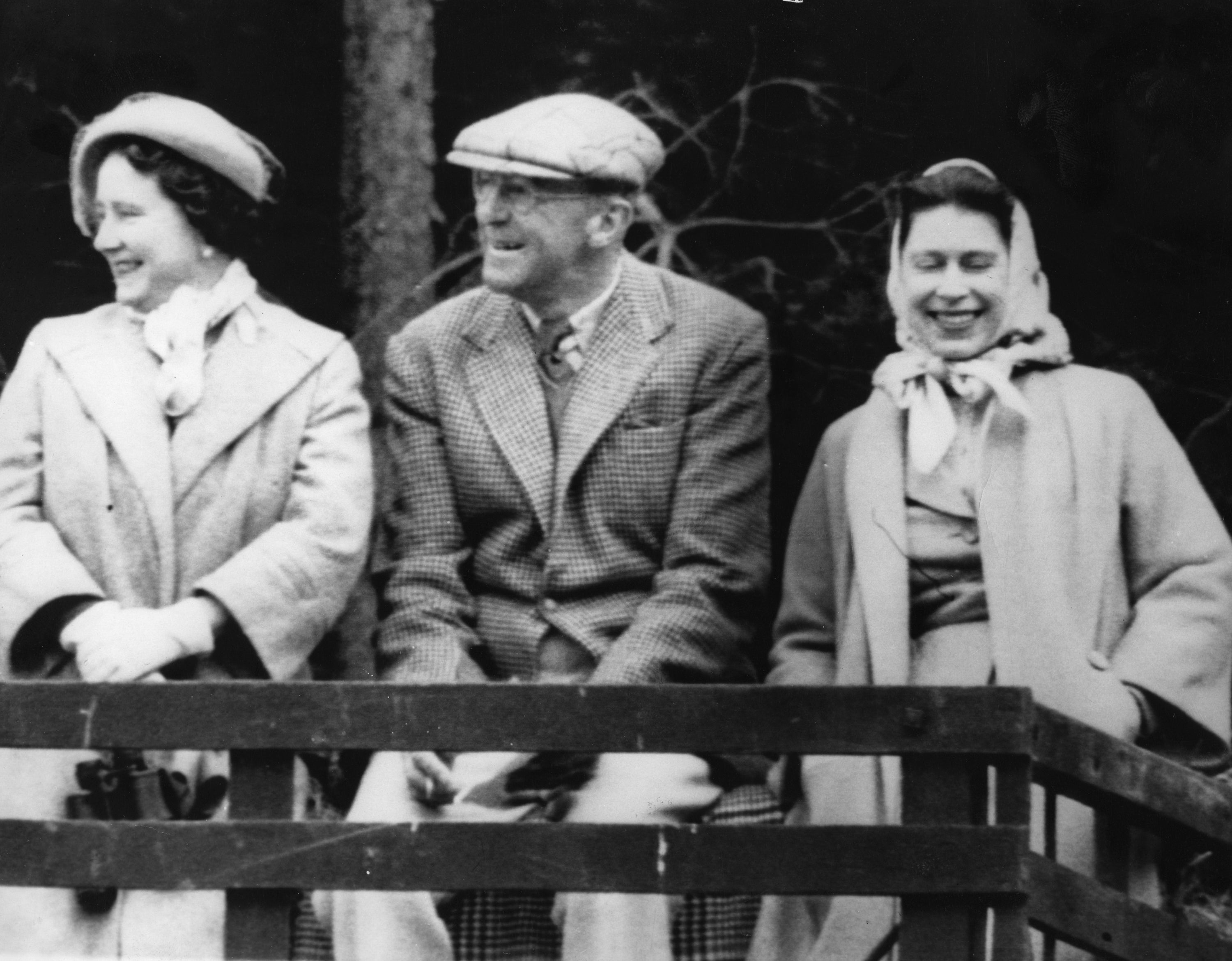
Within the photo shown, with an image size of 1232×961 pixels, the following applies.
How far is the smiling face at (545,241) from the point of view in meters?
7.15

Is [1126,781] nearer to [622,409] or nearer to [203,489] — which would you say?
[622,409]

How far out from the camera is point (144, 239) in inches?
285

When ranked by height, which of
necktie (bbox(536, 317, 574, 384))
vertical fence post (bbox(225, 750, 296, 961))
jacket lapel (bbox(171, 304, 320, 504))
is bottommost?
vertical fence post (bbox(225, 750, 296, 961))

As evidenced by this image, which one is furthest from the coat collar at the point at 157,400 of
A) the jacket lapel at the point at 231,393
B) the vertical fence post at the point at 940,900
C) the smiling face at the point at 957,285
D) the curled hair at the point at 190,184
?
the vertical fence post at the point at 940,900

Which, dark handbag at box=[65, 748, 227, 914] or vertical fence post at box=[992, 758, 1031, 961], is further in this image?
dark handbag at box=[65, 748, 227, 914]

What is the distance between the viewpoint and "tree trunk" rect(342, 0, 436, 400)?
730 centimetres

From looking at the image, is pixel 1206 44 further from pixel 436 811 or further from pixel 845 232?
pixel 436 811

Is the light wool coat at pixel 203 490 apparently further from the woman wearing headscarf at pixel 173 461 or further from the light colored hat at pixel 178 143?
the light colored hat at pixel 178 143

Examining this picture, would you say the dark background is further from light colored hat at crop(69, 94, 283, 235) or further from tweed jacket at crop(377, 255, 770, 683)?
tweed jacket at crop(377, 255, 770, 683)

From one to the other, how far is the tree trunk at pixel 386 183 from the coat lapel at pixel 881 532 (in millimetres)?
1208

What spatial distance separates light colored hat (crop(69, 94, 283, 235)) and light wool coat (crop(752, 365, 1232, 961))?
1.66 metres

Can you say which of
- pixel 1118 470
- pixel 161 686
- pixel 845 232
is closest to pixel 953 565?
pixel 1118 470

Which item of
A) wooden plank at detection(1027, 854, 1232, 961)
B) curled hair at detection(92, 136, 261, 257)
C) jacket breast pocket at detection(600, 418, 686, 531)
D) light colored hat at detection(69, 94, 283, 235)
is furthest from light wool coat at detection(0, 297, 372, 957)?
wooden plank at detection(1027, 854, 1232, 961)

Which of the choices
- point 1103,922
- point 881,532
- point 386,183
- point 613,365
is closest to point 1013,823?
point 1103,922
